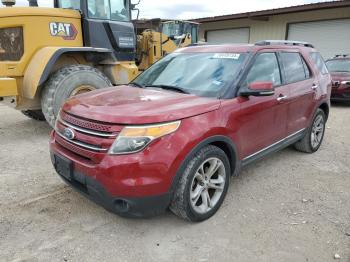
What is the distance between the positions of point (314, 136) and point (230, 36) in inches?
617

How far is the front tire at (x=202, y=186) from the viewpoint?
3.00m

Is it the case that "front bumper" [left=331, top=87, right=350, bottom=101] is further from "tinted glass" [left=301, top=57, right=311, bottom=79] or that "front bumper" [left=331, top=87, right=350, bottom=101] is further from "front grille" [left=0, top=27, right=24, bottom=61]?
"front grille" [left=0, top=27, right=24, bottom=61]

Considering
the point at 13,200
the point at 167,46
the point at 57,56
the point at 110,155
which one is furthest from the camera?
the point at 167,46

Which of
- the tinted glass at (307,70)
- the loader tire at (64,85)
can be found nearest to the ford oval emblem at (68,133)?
the loader tire at (64,85)

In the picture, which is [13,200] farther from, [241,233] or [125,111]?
[241,233]

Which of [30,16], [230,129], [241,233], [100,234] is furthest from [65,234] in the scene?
[30,16]

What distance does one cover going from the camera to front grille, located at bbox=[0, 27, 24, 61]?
570 centimetres

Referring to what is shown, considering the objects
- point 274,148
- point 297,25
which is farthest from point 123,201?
point 297,25

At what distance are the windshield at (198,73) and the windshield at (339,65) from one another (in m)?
8.36

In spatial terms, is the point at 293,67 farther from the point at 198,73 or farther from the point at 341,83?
the point at 341,83

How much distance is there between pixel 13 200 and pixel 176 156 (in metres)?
2.10

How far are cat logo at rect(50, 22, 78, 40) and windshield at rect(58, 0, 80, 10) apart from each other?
20.8 inches

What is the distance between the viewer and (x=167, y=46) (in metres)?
8.91

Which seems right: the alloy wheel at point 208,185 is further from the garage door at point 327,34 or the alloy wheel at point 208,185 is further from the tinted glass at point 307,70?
the garage door at point 327,34
